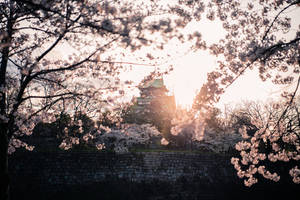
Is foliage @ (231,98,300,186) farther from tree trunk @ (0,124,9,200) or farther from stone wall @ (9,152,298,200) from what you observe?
stone wall @ (9,152,298,200)

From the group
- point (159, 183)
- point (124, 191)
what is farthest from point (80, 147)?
point (159, 183)

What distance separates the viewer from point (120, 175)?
14.0 metres

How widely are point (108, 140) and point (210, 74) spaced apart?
15.6 m

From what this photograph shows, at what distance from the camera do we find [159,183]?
47.2ft

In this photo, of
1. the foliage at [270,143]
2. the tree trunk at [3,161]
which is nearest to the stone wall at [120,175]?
the tree trunk at [3,161]

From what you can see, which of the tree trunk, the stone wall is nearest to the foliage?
the tree trunk

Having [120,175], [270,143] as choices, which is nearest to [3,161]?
[270,143]

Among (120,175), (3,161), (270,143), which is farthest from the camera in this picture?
(120,175)

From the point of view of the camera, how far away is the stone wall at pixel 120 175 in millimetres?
12102

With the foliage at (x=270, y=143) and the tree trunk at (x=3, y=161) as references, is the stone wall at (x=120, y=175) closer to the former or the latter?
the tree trunk at (x=3, y=161)

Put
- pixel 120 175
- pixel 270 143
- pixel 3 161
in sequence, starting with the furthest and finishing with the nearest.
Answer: pixel 120 175 < pixel 270 143 < pixel 3 161

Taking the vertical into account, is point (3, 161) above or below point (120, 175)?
above

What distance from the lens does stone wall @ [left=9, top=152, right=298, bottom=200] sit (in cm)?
1210

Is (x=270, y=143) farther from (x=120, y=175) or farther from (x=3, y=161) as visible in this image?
(x=120, y=175)
